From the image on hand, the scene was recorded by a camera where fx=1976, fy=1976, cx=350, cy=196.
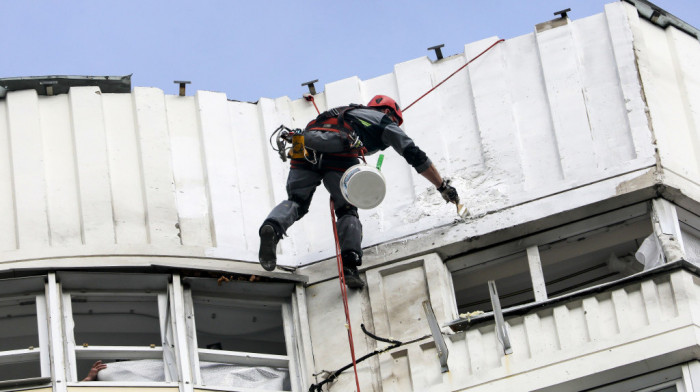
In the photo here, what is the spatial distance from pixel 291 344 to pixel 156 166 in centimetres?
232

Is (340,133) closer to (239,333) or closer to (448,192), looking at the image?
(448,192)

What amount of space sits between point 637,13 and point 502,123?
184 cm

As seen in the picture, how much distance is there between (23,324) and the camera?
19359 mm

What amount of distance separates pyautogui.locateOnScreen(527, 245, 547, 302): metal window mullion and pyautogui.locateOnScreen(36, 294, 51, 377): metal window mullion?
4674 millimetres

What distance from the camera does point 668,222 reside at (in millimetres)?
19047

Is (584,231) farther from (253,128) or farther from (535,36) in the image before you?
(253,128)

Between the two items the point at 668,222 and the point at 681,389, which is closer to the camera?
the point at 681,389

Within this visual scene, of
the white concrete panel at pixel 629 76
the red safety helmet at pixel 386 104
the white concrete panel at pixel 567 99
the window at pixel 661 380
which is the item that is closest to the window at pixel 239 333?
the red safety helmet at pixel 386 104

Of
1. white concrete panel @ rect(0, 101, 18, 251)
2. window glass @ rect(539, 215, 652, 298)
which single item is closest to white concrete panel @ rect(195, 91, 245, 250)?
white concrete panel @ rect(0, 101, 18, 251)

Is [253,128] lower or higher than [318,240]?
higher

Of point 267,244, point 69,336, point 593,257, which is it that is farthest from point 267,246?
point 593,257

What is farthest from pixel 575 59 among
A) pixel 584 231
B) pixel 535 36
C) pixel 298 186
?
pixel 298 186

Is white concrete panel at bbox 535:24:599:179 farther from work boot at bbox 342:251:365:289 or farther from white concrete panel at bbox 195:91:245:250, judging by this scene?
white concrete panel at bbox 195:91:245:250

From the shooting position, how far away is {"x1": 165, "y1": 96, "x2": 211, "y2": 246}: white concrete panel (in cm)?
1973
